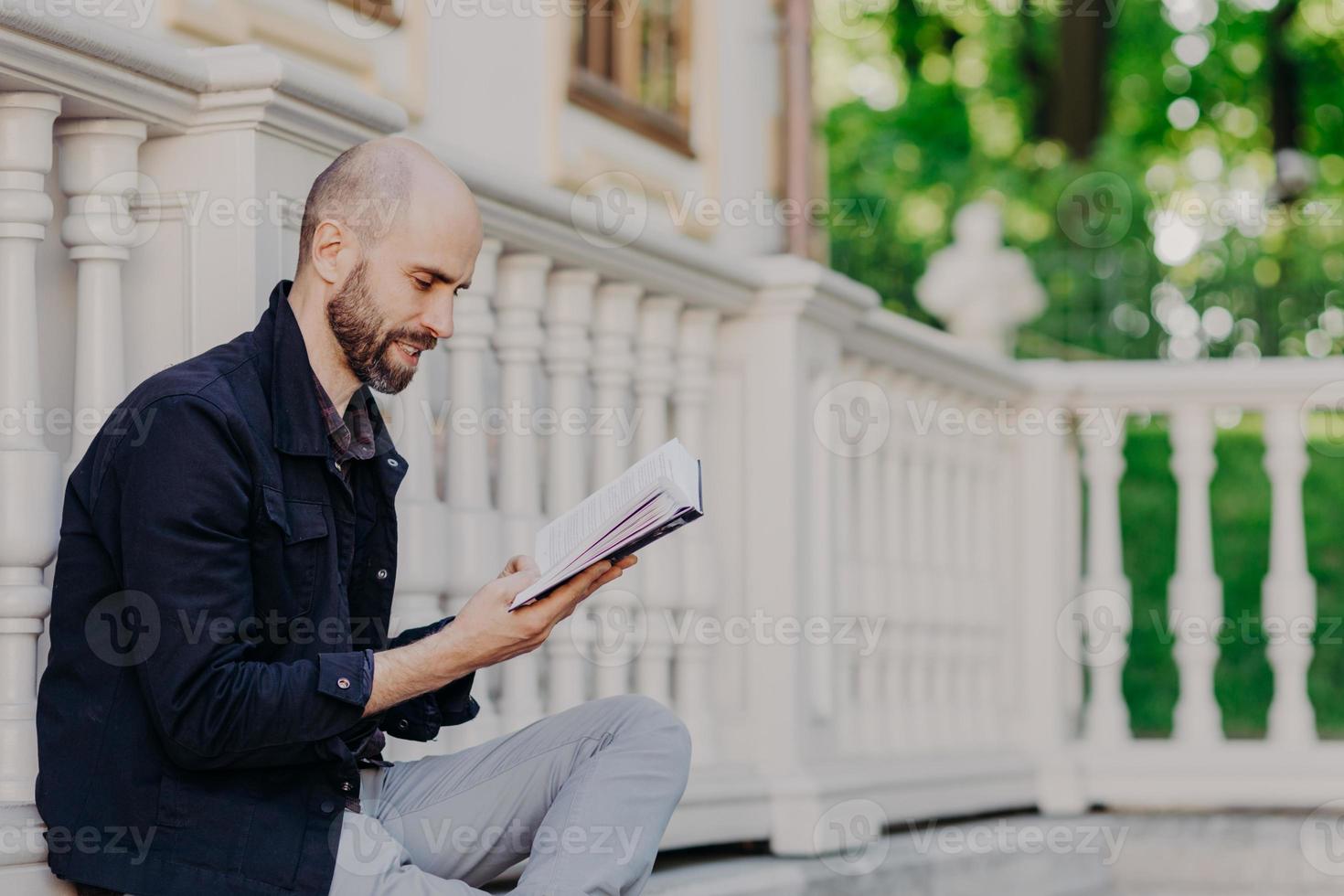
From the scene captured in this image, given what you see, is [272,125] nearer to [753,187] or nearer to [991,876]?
[991,876]

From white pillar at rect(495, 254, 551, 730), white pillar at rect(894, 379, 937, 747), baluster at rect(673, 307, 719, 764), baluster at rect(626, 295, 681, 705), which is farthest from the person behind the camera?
white pillar at rect(894, 379, 937, 747)

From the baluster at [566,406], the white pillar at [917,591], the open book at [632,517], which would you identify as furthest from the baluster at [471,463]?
the white pillar at [917,591]

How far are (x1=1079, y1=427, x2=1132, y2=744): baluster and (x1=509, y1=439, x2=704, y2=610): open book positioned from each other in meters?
3.57

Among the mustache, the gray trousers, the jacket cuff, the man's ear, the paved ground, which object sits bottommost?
the paved ground

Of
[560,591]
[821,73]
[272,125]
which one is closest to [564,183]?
[272,125]

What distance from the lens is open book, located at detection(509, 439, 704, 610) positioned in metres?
2.20

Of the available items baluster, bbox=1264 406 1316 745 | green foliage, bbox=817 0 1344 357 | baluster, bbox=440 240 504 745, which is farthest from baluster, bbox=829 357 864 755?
green foliage, bbox=817 0 1344 357

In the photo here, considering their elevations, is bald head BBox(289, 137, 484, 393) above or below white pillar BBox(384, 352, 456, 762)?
above

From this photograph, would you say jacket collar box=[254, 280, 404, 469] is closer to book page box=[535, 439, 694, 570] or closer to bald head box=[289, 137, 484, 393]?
bald head box=[289, 137, 484, 393]

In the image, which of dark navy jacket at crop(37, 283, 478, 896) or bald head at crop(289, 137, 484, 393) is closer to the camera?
dark navy jacket at crop(37, 283, 478, 896)

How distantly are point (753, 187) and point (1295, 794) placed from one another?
11.8ft

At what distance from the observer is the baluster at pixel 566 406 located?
11.3ft

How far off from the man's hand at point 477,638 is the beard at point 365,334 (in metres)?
0.34

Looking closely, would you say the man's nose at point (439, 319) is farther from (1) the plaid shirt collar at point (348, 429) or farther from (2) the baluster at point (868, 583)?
(2) the baluster at point (868, 583)
